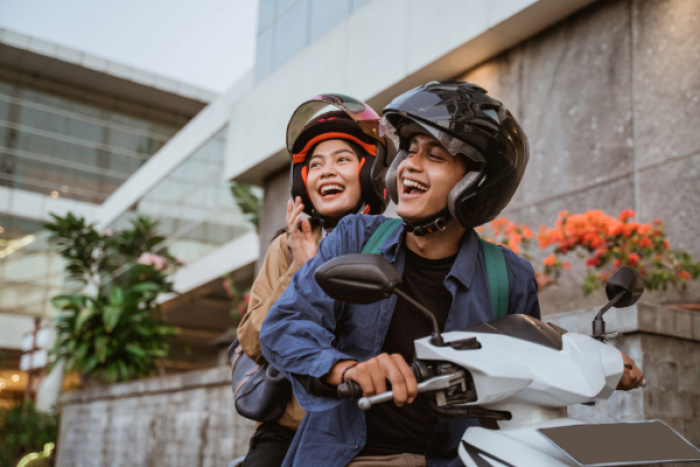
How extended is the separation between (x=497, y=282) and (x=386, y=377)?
1.82 ft

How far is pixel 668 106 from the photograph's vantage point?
6.03m

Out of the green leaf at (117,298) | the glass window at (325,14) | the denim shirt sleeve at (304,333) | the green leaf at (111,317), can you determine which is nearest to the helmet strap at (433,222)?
the denim shirt sleeve at (304,333)

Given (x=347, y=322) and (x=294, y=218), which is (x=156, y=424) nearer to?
(x=294, y=218)

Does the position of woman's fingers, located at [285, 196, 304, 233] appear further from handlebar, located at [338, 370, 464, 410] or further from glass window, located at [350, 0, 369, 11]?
glass window, located at [350, 0, 369, 11]

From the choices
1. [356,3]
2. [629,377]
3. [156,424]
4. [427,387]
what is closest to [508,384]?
[427,387]

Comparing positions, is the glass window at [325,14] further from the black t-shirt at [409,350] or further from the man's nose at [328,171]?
the black t-shirt at [409,350]

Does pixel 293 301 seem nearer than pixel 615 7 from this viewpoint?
Yes

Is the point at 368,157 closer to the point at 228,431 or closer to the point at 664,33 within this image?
the point at 664,33

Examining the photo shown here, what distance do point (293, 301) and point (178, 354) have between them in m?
30.3

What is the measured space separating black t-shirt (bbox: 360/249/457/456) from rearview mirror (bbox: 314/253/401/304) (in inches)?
17.7

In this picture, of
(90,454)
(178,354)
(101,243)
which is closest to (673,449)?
(90,454)

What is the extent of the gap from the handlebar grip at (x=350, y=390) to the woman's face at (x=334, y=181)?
4.41 ft

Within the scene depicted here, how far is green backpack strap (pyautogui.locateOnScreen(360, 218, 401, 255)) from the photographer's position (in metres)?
1.83

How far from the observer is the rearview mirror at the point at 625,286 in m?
1.69
